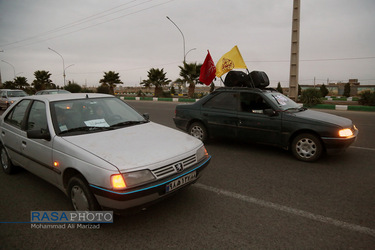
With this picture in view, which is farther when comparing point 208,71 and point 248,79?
point 208,71

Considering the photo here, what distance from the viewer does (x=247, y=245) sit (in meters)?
2.16

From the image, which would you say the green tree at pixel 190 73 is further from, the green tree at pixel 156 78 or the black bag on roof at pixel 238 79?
the black bag on roof at pixel 238 79

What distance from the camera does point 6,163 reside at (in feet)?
12.9

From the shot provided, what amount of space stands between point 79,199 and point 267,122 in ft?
12.7

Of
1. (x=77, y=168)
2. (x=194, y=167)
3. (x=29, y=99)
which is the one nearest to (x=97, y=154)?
(x=77, y=168)

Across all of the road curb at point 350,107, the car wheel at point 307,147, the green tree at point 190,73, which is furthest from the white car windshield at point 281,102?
the green tree at point 190,73

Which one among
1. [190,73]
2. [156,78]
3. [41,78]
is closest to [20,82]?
[41,78]

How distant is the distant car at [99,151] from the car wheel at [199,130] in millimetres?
2499

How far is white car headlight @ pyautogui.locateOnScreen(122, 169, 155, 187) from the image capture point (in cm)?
218

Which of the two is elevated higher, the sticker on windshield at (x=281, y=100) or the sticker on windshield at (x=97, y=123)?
the sticker on windshield at (x=281, y=100)

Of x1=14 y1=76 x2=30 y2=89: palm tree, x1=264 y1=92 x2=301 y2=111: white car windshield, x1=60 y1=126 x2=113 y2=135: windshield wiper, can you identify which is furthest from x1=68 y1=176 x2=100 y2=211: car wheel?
x1=14 y1=76 x2=30 y2=89: palm tree

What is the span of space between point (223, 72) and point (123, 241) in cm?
533

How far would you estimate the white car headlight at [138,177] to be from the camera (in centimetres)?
218

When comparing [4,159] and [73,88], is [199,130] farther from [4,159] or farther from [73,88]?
[73,88]
